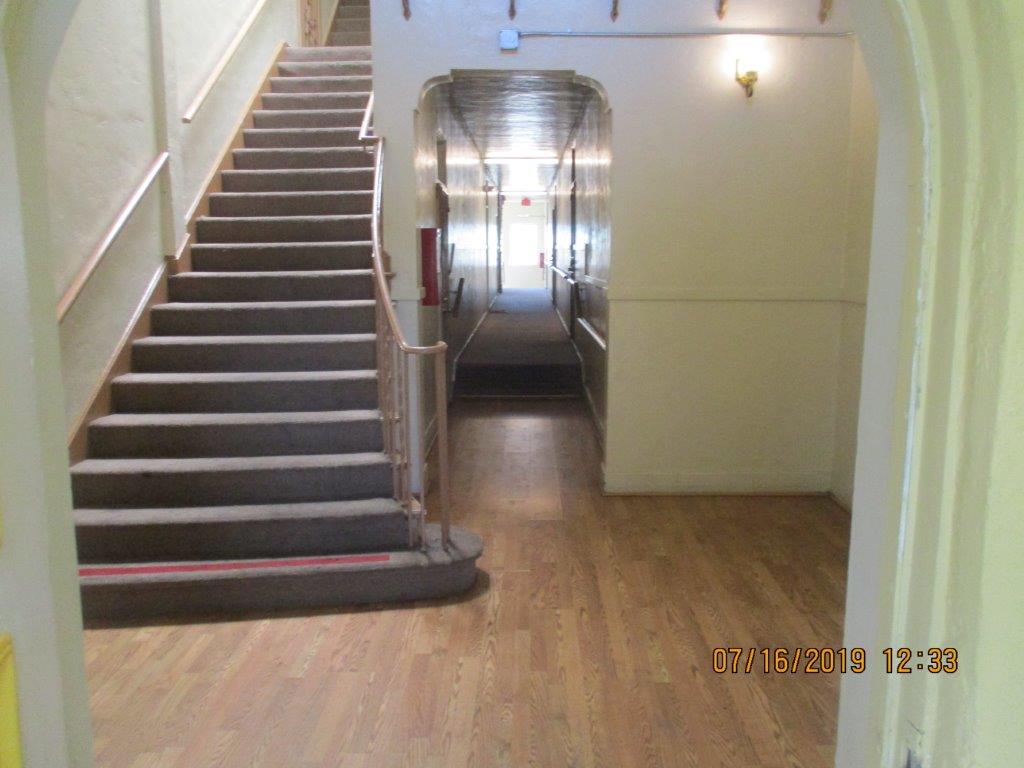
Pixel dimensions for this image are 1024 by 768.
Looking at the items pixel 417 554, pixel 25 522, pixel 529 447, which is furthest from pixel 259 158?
pixel 25 522

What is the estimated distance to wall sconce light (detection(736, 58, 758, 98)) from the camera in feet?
14.2

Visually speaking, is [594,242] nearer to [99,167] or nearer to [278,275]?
[278,275]

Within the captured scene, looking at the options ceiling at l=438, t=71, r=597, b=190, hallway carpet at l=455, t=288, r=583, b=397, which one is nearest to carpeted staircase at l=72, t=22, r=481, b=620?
ceiling at l=438, t=71, r=597, b=190

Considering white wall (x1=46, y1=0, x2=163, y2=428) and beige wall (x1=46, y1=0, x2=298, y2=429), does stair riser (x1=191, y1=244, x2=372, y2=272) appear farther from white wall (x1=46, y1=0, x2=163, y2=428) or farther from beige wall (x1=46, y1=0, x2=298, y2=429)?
white wall (x1=46, y1=0, x2=163, y2=428)

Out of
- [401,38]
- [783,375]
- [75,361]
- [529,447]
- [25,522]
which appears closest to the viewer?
[25,522]

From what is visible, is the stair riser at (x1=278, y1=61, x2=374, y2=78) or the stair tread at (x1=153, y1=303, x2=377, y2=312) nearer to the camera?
the stair tread at (x1=153, y1=303, x2=377, y2=312)

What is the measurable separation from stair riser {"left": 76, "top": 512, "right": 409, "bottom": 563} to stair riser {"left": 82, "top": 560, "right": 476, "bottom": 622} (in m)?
0.25

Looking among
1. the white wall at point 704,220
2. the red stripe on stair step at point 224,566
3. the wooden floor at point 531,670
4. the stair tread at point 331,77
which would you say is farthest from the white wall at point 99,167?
the stair tread at point 331,77

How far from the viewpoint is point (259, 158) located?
5.84 metres

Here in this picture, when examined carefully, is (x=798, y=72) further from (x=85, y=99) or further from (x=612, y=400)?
(x=85, y=99)

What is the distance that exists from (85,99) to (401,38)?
1639 millimetres

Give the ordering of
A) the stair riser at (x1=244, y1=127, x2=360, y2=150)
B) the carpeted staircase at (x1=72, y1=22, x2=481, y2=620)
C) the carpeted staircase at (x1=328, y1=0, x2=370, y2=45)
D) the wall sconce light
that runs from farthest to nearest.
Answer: the carpeted staircase at (x1=328, y1=0, x2=370, y2=45) → the stair riser at (x1=244, y1=127, x2=360, y2=150) → the wall sconce light → the carpeted staircase at (x1=72, y1=22, x2=481, y2=620)

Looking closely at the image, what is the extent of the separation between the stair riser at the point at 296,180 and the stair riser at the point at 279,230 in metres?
0.48

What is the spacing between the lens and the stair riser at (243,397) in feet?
13.6
